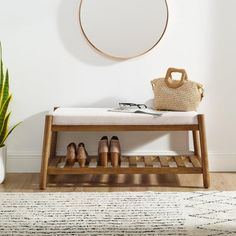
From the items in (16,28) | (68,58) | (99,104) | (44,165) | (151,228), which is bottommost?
(151,228)

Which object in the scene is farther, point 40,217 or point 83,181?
point 83,181

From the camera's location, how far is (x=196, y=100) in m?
3.59

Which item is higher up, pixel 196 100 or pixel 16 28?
pixel 16 28

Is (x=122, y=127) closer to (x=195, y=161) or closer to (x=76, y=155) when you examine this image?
(x=76, y=155)

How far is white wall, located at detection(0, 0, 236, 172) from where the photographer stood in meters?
3.85

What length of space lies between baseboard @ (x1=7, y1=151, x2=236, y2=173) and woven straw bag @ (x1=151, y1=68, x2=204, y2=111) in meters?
0.54

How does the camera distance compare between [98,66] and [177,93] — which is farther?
[98,66]

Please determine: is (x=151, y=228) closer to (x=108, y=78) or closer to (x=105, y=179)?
(x=105, y=179)

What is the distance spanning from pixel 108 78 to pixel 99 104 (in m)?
0.21

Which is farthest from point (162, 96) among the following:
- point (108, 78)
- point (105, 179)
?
point (105, 179)

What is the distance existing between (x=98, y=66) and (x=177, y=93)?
0.70 meters

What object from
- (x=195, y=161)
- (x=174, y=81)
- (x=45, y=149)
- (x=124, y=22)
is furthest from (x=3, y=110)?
(x=195, y=161)

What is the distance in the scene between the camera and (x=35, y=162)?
399 cm

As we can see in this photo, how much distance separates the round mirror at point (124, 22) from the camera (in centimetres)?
382
